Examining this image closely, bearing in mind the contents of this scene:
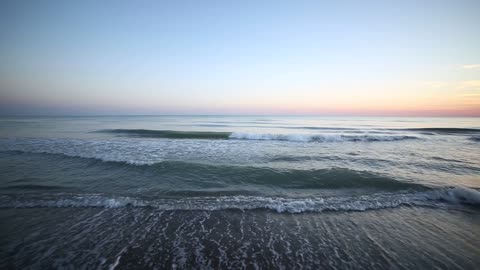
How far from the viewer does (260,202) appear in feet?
18.4

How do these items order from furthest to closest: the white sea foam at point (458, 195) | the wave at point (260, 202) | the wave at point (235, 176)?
the wave at point (235, 176)
the white sea foam at point (458, 195)
the wave at point (260, 202)

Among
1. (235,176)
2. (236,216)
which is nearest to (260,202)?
(236,216)

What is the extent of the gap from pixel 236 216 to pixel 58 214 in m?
4.60

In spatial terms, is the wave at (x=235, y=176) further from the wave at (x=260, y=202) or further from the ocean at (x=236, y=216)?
the wave at (x=260, y=202)

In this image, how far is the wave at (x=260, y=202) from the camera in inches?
208

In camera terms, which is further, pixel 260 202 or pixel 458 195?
pixel 458 195

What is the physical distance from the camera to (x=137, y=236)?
3.96m

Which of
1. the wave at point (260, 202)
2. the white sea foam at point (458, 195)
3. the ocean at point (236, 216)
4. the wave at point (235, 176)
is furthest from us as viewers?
the wave at point (235, 176)

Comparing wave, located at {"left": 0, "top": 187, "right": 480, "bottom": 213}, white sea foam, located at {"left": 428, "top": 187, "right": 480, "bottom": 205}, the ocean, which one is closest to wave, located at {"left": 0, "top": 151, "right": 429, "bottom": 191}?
the ocean

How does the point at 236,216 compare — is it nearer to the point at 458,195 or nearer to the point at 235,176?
the point at 235,176

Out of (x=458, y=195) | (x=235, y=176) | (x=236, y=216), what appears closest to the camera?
(x=236, y=216)

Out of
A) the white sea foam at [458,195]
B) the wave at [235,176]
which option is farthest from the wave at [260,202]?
the wave at [235,176]

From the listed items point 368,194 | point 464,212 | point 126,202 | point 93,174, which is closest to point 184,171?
point 126,202

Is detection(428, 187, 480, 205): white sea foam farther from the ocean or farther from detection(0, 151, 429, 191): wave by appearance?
detection(0, 151, 429, 191): wave
